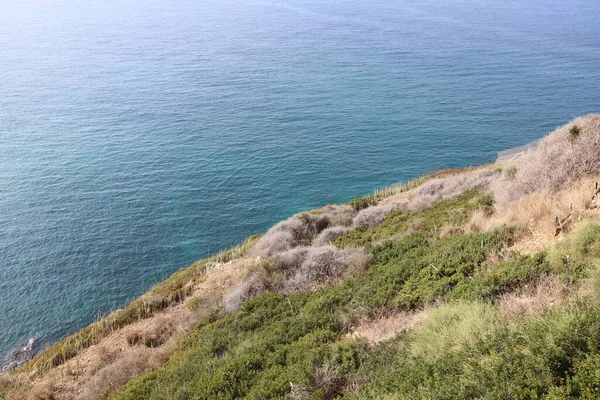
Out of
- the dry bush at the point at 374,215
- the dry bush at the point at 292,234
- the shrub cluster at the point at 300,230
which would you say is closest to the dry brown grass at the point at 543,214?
the dry bush at the point at 374,215

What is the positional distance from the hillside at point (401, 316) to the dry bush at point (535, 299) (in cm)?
4

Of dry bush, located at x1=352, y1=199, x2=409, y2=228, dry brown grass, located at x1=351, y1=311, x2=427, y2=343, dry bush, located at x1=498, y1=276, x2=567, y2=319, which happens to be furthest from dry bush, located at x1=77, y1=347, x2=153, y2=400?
dry bush, located at x1=352, y1=199, x2=409, y2=228

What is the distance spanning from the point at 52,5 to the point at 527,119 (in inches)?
7391

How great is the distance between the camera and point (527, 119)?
180ft

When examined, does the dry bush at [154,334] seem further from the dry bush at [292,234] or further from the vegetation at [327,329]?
the dry bush at [292,234]

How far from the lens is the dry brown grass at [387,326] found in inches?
425

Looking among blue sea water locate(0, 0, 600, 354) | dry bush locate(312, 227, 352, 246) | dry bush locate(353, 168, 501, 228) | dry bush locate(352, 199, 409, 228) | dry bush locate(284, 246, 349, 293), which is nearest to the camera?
dry bush locate(284, 246, 349, 293)

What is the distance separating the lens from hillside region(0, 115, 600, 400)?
7293 mm

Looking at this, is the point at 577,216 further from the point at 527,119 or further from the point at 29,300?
the point at 527,119

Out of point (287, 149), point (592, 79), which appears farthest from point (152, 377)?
point (592, 79)

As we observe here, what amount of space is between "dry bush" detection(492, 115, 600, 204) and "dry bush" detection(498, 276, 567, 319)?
812cm

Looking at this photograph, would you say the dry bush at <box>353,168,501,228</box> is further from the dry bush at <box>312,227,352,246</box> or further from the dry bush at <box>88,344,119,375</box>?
the dry bush at <box>88,344,119,375</box>

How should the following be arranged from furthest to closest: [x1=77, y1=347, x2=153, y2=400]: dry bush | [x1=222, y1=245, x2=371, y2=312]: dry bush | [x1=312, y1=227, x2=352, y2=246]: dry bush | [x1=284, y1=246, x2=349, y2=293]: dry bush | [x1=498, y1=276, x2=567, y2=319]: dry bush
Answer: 1. [x1=312, y1=227, x2=352, y2=246]: dry bush
2. [x1=284, y1=246, x2=349, y2=293]: dry bush
3. [x1=222, y1=245, x2=371, y2=312]: dry bush
4. [x1=77, y1=347, x2=153, y2=400]: dry bush
5. [x1=498, y1=276, x2=567, y2=319]: dry bush

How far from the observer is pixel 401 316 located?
11641mm
